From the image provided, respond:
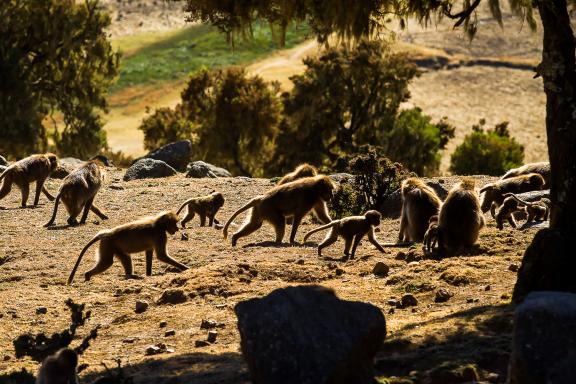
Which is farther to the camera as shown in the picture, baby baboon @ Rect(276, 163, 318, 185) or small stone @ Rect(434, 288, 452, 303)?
baby baboon @ Rect(276, 163, 318, 185)

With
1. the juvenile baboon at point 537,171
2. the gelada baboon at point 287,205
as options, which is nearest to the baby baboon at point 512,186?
the juvenile baboon at point 537,171

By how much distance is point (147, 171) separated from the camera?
28719 mm

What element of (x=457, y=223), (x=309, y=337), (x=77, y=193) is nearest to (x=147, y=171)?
(x=77, y=193)

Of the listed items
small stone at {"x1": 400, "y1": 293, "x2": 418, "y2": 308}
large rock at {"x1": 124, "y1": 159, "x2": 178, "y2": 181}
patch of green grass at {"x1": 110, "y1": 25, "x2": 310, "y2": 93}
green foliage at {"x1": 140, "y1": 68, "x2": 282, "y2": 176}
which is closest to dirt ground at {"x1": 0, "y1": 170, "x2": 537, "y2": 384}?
small stone at {"x1": 400, "y1": 293, "x2": 418, "y2": 308}

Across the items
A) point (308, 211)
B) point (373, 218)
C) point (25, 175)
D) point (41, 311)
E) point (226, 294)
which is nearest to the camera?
point (41, 311)

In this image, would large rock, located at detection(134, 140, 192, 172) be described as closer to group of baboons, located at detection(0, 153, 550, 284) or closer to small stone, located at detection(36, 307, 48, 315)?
group of baboons, located at detection(0, 153, 550, 284)

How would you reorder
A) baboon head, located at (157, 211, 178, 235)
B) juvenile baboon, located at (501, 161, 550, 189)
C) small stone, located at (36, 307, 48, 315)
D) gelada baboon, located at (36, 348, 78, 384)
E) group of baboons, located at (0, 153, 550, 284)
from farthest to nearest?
juvenile baboon, located at (501, 161, 550, 189) < baboon head, located at (157, 211, 178, 235) < group of baboons, located at (0, 153, 550, 284) < small stone, located at (36, 307, 48, 315) < gelada baboon, located at (36, 348, 78, 384)

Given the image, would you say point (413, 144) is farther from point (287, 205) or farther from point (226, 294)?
point (226, 294)

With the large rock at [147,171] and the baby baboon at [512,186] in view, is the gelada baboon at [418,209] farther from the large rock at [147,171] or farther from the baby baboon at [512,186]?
the large rock at [147,171]

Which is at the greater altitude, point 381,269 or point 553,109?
point 553,109

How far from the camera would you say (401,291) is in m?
13.8

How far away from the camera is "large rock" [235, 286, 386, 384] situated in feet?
26.0

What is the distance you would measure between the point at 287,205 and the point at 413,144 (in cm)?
3873

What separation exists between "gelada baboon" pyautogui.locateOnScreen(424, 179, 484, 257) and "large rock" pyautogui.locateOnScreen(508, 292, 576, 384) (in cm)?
791
